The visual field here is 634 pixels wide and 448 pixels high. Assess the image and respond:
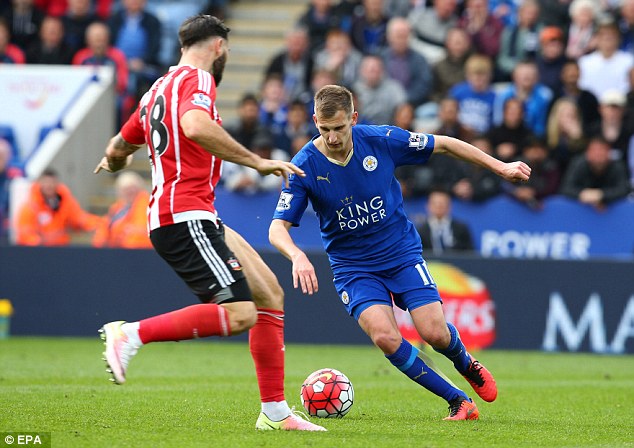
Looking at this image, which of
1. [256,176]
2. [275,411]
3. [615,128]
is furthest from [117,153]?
[615,128]

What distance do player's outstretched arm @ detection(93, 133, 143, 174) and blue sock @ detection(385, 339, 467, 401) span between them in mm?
2185

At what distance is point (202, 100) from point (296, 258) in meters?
1.11

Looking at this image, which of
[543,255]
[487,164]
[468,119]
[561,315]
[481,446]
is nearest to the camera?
[481,446]

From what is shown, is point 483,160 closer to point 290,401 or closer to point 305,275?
point 305,275

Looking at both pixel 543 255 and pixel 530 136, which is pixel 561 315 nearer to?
pixel 543 255

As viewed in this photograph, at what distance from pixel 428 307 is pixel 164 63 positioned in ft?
38.0

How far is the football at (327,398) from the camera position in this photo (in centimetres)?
777

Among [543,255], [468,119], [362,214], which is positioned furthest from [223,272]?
[468,119]

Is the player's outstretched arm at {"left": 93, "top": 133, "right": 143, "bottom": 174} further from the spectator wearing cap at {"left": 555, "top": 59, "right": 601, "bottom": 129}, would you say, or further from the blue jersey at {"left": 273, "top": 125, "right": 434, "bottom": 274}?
the spectator wearing cap at {"left": 555, "top": 59, "right": 601, "bottom": 129}

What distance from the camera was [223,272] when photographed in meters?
6.49

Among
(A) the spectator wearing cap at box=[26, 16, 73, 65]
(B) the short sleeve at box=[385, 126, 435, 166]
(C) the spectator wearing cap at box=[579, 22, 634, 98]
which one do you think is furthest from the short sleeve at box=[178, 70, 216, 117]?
(A) the spectator wearing cap at box=[26, 16, 73, 65]

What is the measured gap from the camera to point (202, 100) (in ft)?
21.2

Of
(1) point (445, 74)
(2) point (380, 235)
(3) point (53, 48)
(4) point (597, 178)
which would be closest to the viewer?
(2) point (380, 235)

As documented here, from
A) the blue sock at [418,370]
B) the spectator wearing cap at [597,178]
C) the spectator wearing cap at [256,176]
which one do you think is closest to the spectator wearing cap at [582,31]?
the spectator wearing cap at [597,178]
